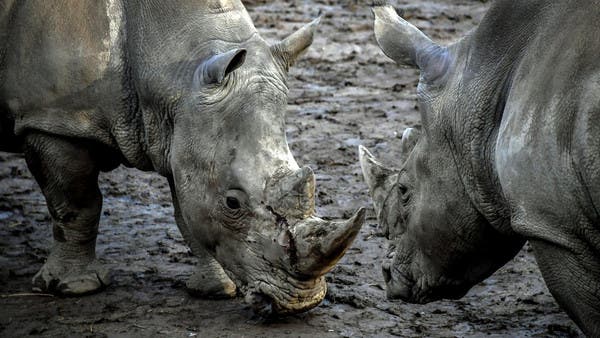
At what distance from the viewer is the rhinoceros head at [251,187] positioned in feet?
16.1

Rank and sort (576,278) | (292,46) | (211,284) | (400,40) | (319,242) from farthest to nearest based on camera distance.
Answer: (211,284)
(292,46)
(400,40)
(319,242)
(576,278)

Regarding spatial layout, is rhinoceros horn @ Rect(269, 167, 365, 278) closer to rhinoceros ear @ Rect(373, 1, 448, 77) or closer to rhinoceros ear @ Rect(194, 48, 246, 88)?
rhinoceros ear @ Rect(194, 48, 246, 88)

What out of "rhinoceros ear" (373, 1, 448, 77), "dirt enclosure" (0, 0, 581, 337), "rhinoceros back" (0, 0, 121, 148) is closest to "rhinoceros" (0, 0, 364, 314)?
"rhinoceros back" (0, 0, 121, 148)

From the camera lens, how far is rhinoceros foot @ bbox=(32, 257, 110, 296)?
5.85 m

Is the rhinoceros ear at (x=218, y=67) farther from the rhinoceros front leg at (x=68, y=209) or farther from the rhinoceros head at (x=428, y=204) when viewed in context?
the rhinoceros front leg at (x=68, y=209)

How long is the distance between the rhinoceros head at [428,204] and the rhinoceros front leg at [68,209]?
57.1 inches

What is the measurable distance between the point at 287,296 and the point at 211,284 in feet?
2.77

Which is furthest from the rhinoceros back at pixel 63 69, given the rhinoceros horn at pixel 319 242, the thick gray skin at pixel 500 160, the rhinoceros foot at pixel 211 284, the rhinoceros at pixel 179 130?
the thick gray skin at pixel 500 160

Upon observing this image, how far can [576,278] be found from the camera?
396 centimetres

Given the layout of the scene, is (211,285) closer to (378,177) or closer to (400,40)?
(378,177)

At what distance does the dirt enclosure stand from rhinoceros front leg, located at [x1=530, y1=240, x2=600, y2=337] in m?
→ 1.32

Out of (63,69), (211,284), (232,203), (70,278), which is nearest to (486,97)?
(232,203)

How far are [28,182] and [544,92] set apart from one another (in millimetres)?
4583

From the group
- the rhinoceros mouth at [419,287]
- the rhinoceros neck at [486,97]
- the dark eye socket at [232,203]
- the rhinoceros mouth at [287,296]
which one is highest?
the rhinoceros neck at [486,97]
